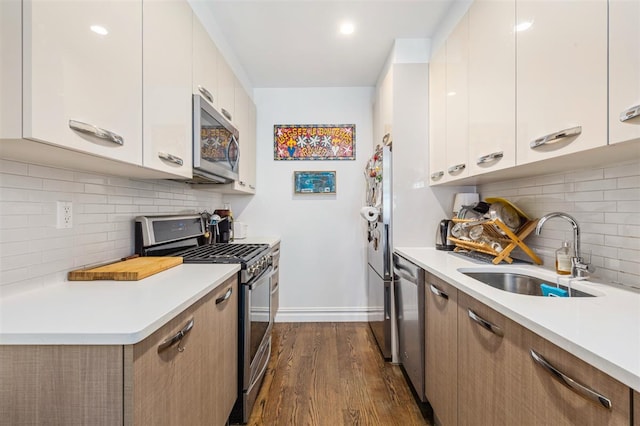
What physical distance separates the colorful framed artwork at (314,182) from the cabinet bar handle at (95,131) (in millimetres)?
2151

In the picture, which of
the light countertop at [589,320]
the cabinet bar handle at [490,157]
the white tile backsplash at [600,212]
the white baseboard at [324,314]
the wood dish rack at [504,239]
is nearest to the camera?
the light countertop at [589,320]

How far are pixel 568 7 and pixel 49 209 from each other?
78.0 inches

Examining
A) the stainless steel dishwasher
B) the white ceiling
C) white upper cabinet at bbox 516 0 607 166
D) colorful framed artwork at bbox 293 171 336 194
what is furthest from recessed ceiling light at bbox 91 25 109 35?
colorful framed artwork at bbox 293 171 336 194

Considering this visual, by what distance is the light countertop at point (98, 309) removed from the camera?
0.67 meters

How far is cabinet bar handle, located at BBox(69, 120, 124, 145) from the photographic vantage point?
848 mm

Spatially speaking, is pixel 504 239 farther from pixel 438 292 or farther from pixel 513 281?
pixel 438 292

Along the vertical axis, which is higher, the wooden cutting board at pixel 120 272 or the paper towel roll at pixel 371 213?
the paper towel roll at pixel 371 213

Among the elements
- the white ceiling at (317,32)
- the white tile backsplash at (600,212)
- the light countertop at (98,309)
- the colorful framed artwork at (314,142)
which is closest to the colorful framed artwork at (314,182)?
the colorful framed artwork at (314,142)

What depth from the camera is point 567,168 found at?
134 cm

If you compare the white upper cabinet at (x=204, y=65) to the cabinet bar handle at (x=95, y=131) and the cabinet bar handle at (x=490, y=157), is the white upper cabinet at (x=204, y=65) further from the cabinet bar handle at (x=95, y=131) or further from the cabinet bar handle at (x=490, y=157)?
the cabinet bar handle at (x=490, y=157)

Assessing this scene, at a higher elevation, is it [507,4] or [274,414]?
[507,4]

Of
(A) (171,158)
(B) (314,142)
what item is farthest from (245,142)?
(A) (171,158)

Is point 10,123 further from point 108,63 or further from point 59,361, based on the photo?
point 59,361

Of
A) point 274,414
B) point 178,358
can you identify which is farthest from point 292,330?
point 178,358
